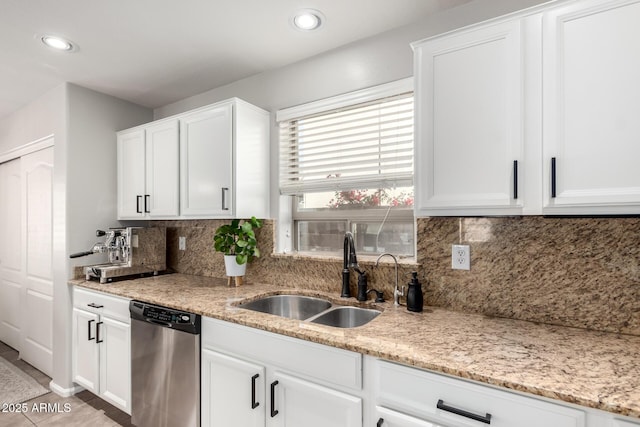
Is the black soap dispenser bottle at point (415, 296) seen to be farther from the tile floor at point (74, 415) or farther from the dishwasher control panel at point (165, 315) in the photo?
the tile floor at point (74, 415)

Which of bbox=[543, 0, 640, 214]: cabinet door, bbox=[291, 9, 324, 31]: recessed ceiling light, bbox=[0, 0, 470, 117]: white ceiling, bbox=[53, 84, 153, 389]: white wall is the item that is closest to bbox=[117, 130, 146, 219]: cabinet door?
bbox=[53, 84, 153, 389]: white wall

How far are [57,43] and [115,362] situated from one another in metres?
2.12

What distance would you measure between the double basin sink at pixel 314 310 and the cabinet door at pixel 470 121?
72 cm

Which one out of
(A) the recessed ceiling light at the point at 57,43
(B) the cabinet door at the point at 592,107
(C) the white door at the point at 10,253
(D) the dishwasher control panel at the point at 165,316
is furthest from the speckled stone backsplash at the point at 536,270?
(C) the white door at the point at 10,253

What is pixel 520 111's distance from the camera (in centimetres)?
130

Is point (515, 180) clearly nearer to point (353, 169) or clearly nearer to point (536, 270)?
point (536, 270)

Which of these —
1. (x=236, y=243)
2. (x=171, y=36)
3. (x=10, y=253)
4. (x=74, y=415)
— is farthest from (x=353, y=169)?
(x=10, y=253)

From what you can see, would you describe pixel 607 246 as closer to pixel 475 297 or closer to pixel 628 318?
pixel 628 318

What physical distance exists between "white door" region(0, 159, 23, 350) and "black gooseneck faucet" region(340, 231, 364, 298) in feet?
11.3

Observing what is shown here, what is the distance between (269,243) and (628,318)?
6.50ft

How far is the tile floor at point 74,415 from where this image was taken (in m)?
2.28

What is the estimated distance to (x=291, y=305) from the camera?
85.2 inches

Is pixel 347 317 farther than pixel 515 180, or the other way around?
pixel 347 317

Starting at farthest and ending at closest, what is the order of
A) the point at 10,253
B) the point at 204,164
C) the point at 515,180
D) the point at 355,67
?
1. the point at 10,253
2. the point at 204,164
3. the point at 355,67
4. the point at 515,180
